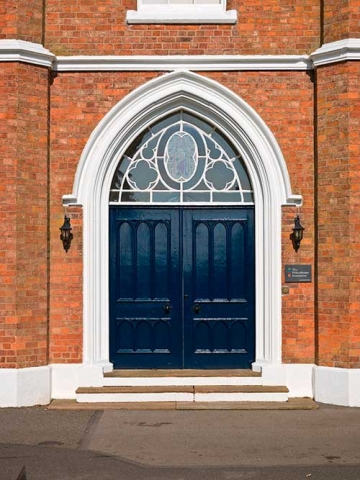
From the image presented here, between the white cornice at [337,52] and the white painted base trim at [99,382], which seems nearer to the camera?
the white painted base trim at [99,382]

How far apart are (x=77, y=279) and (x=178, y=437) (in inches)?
109

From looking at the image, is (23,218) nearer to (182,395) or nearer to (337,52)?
(182,395)

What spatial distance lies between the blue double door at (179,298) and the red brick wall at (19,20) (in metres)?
2.46

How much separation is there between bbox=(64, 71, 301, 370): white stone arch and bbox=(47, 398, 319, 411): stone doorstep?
61 cm

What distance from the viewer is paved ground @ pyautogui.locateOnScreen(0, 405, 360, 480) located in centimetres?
707

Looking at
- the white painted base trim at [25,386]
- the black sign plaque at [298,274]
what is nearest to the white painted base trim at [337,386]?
the black sign plaque at [298,274]

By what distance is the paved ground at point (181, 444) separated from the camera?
23.2 feet

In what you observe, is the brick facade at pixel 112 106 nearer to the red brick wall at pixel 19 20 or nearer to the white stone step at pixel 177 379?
the red brick wall at pixel 19 20

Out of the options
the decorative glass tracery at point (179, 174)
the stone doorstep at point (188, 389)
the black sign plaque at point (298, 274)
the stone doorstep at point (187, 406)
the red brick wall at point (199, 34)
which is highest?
the red brick wall at point (199, 34)

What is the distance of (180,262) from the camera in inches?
414

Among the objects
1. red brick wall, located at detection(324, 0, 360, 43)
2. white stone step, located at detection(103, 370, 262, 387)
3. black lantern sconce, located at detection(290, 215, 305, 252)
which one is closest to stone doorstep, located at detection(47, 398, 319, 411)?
white stone step, located at detection(103, 370, 262, 387)

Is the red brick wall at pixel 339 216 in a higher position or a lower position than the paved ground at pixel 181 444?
higher

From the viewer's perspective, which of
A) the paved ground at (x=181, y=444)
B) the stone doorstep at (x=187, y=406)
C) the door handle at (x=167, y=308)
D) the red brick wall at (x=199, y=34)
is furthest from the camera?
the door handle at (x=167, y=308)

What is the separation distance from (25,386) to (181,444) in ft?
8.55
